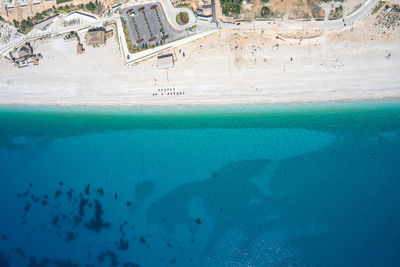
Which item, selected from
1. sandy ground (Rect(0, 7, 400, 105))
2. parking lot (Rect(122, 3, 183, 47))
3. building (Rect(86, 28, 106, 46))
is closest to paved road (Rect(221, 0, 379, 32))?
sandy ground (Rect(0, 7, 400, 105))

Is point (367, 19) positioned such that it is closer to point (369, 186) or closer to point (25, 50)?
point (369, 186)

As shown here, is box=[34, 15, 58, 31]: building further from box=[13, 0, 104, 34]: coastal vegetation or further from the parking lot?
the parking lot

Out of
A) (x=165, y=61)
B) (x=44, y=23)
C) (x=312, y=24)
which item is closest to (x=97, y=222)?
(x=165, y=61)

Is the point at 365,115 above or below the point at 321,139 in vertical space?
above

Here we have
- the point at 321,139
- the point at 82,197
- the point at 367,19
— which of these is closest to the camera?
the point at 367,19

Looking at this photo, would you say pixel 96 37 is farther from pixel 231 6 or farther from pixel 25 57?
pixel 231 6

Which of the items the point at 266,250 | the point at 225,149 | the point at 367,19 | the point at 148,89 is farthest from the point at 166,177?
the point at 367,19

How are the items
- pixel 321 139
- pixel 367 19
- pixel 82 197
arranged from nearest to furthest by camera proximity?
1. pixel 367 19
2. pixel 321 139
3. pixel 82 197
